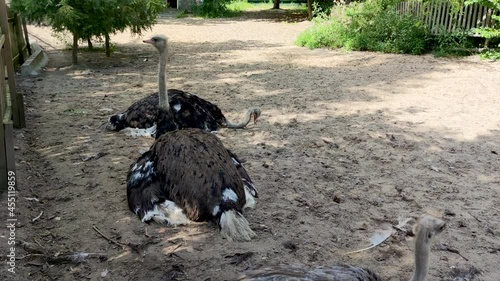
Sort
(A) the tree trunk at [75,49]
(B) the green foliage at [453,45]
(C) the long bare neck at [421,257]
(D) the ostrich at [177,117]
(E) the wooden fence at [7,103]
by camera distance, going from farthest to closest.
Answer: (B) the green foliage at [453,45], (A) the tree trunk at [75,49], (D) the ostrich at [177,117], (E) the wooden fence at [7,103], (C) the long bare neck at [421,257]

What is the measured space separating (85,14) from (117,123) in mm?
3901

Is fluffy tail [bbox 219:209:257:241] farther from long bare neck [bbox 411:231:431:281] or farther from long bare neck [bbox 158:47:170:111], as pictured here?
long bare neck [bbox 158:47:170:111]

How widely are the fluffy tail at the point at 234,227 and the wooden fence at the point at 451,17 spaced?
30.2 feet

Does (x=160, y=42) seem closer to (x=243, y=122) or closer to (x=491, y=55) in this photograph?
(x=243, y=122)

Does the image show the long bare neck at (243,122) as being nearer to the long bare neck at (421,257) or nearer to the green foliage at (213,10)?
the long bare neck at (421,257)

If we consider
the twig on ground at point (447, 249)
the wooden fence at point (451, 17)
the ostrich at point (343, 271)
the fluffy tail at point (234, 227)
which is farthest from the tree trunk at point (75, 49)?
the ostrich at point (343, 271)

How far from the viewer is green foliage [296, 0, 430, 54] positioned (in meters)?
11.6

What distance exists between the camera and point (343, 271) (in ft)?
8.59

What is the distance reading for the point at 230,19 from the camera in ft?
73.2

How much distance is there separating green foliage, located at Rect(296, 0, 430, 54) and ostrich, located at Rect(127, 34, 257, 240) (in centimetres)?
848

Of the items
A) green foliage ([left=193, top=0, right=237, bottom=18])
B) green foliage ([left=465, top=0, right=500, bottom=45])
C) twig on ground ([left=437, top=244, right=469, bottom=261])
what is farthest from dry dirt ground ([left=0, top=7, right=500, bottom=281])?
green foliage ([left=193, top=0, right=237, bottom=18])

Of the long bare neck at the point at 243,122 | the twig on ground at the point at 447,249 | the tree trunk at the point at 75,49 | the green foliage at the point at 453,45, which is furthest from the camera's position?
the green foliage at the point at 453,45

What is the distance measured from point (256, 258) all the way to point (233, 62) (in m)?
7.81

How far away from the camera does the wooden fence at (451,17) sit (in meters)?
11.2
